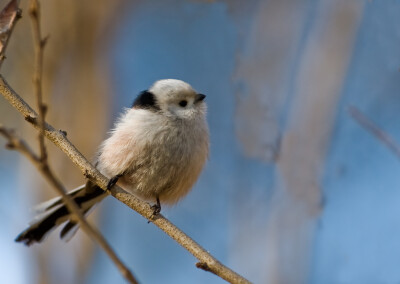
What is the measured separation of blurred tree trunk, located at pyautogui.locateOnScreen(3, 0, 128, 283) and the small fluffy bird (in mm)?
1636

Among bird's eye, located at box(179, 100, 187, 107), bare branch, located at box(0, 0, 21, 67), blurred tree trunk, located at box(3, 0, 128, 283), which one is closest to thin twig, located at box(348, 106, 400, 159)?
bird's eye, located at box(179, 100, 187, 107)

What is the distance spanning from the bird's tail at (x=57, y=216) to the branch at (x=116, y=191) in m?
0.73

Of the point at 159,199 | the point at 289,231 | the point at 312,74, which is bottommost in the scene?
the point at 289,231

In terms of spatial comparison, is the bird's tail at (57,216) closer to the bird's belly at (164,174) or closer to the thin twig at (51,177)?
the bird's belly at (164,174)

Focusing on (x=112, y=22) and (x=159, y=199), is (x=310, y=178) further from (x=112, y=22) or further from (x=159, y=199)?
(x=112, y=22)

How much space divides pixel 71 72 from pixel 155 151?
8.38 feet

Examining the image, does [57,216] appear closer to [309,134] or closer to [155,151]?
[155,151]

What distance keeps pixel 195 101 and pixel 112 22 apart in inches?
99.6

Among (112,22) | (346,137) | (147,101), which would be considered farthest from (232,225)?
(112,22)

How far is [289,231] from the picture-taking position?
294 centimetres

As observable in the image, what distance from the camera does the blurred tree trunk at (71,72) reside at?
15.4ft

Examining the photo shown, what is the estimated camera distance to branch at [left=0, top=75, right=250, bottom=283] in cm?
181

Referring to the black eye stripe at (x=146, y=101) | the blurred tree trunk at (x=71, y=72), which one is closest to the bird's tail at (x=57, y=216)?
the black eye stripe at (x=146, y=101)

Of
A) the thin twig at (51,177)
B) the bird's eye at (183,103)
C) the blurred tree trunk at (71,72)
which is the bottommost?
the blurred tree trunk at (71,72)
